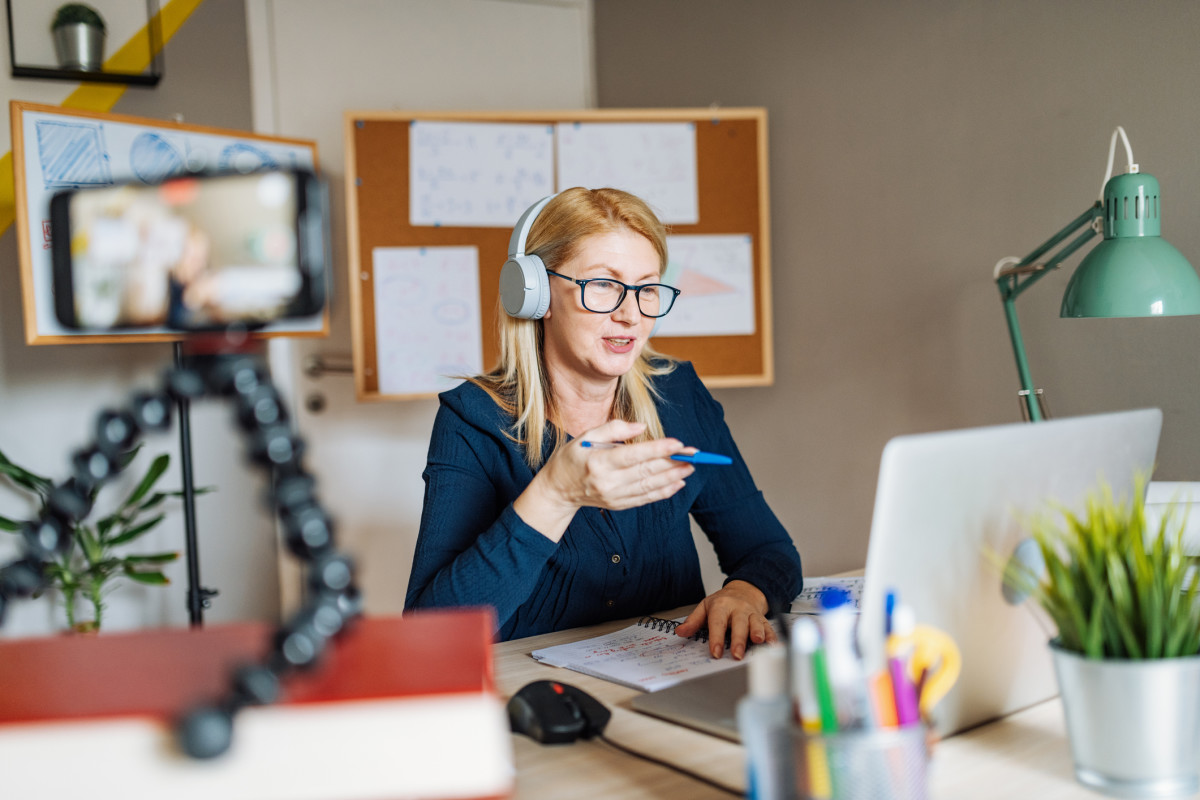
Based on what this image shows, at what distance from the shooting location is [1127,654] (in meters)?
0.64

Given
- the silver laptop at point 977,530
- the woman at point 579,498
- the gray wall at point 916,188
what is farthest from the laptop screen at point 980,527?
the gray wall at point 916,188

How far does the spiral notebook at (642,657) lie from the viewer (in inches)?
38.1

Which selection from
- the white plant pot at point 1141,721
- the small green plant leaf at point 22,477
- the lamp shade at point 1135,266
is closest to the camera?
the white plant pot at point 1141,721

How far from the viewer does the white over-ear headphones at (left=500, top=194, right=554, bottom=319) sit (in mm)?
1392

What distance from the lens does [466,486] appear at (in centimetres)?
131

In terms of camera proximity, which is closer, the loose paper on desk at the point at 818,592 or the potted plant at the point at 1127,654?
the potted plant at the point at 1127,654

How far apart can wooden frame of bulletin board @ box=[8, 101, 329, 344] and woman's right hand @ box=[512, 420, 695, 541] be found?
1.19 m

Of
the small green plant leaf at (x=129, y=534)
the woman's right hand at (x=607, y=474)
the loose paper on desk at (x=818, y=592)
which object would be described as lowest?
the small green plant leaf at (x=129, y=534)

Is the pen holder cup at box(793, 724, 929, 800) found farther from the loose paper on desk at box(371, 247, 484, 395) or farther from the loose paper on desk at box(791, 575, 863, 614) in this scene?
the loose paper on desk at box(371, 247, 484, 395)

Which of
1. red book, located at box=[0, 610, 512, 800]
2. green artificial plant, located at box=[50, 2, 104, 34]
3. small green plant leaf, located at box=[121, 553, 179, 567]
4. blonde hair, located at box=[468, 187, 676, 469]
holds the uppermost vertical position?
green artificial plant, located at box=[50, 2, 104, 34]

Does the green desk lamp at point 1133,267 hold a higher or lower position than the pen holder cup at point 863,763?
higher

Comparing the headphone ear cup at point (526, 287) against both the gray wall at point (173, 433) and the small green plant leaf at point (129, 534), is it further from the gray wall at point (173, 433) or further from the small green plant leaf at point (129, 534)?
the small green plant leaf at point (129, 534)

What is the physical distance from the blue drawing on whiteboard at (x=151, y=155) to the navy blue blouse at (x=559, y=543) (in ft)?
4.39

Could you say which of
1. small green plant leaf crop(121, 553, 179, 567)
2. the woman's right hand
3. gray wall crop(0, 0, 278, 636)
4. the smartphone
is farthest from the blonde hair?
small green plant leaf crop(121, 553, 179, 567)
